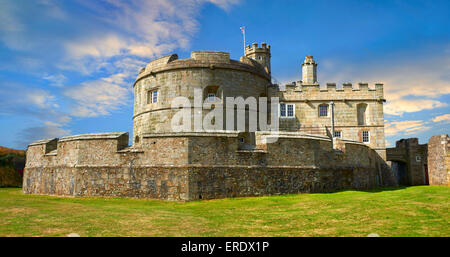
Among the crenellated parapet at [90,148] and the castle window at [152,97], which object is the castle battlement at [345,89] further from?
the crenellated parapet at [90,148]

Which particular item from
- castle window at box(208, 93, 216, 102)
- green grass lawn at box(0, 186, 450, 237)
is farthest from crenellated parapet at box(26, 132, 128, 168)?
castle window at box(208, 93, 216, 102)

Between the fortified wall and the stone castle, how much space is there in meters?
0.06

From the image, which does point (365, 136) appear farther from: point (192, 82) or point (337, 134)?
point (192, 82)

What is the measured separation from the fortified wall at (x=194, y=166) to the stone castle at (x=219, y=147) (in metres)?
0.06

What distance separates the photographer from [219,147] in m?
17.4

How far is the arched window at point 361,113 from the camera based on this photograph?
28.5 metres

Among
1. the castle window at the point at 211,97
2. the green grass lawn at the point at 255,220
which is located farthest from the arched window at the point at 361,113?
the green grass lawn at the point at 255,220

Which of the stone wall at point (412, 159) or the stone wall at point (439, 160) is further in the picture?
the stone wall at point (412, 159)

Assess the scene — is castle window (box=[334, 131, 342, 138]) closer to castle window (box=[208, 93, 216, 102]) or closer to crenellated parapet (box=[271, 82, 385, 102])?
crenellated parapet (box=[271, 82, 385, 102])

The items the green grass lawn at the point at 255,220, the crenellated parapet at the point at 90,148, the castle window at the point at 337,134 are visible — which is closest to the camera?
the green grass lawn at the point at 255,220

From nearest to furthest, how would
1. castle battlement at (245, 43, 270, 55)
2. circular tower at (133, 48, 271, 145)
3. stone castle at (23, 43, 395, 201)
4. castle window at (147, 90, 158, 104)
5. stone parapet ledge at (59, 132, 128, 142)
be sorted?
stone castle at (23, 43, 395, 201), stone parapet ledge at (59, 132, 128, 142), circular tower at (133, 48, 271, 145), castle window at (147, 90, 158, 104), castle battlement at (245, 43, 270, 55)

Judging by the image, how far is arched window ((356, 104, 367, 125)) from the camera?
2853 centimetres

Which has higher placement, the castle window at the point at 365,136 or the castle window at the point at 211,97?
the castle window at the point at 211,97
